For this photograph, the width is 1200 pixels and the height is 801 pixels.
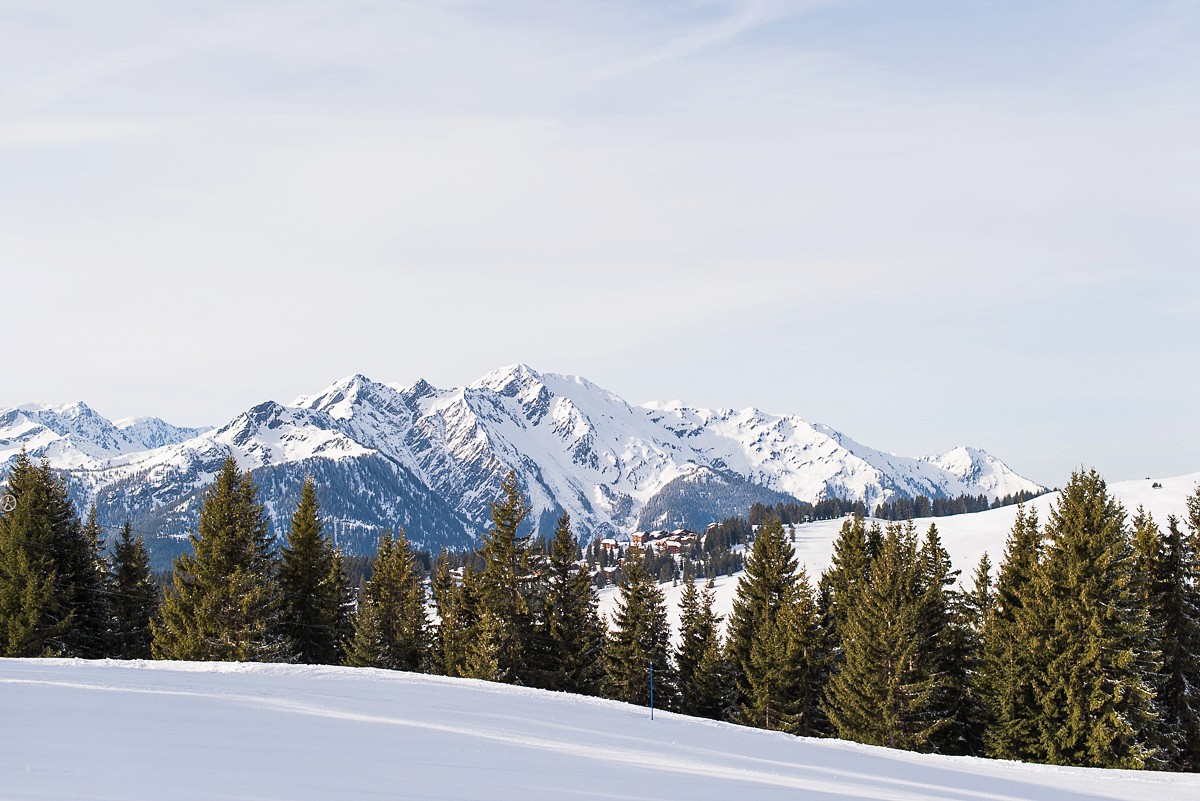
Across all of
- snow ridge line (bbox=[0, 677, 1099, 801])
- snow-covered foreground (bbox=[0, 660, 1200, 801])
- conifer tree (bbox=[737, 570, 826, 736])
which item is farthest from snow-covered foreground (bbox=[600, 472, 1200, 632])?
snow ridge line (bbox=[0, 677, 1099, 801])

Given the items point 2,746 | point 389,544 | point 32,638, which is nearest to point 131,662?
point 2,746

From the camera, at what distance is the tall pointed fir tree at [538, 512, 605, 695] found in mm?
45938

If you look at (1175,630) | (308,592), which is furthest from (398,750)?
(1175,630)

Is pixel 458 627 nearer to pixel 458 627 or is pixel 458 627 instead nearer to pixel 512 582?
pixel 458 627

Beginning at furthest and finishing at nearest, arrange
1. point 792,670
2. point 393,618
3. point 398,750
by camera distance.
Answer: point 393,618 → point 792,670 → point 398,750

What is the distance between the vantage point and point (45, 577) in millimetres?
35750

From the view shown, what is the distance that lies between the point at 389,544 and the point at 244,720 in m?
35.4

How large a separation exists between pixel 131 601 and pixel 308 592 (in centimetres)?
811

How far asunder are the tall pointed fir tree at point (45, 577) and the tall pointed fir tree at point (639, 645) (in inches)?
907

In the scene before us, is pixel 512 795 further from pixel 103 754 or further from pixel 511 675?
pixel 511 675

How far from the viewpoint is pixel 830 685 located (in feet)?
131

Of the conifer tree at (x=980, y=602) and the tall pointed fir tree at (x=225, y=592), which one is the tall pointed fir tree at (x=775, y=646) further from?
the tall pointed fir tree at (x=225, y=592)

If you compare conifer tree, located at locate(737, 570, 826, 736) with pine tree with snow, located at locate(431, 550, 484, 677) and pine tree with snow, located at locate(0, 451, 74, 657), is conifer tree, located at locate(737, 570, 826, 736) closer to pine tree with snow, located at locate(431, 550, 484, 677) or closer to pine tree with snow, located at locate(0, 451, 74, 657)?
pine tree with snow, located at locate(431, 550, 484, 677)

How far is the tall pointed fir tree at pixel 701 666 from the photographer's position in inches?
1922
